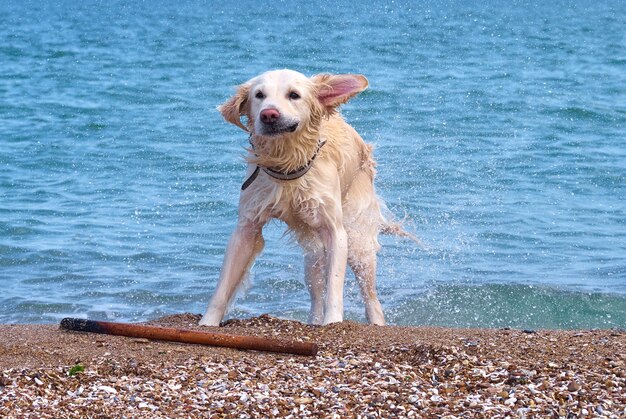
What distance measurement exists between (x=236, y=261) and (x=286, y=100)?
1.14m

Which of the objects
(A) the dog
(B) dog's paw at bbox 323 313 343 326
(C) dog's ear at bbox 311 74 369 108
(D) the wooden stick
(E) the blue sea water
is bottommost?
(E) the blue sea water

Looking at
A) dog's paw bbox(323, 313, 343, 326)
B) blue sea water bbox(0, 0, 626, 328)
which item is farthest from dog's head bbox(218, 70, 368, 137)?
blue sea water bbox(0, 0, 626, 328)

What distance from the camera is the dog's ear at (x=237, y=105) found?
6605 millimetres

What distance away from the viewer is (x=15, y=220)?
11430mm

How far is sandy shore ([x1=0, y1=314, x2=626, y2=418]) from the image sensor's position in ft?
15.3

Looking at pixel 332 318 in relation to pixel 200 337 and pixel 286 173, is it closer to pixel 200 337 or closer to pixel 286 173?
pixel 286 173

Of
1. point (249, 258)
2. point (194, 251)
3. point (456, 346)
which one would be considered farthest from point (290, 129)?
point (194, 251)

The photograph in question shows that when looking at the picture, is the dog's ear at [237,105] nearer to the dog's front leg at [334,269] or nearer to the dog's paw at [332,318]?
the dog's front leg at [334,269]

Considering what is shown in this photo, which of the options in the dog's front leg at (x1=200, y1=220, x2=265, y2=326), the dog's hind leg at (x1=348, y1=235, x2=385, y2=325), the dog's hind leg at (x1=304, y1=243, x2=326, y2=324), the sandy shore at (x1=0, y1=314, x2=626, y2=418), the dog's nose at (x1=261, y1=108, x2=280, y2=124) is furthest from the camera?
the dog's hind leg at (x1=348, y1=235, x2=385, y2=325)

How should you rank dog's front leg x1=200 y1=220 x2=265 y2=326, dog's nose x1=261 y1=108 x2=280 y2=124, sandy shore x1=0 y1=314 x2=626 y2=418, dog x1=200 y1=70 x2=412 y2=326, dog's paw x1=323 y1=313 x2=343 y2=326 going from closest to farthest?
sandy shore x1=0 y1=314 x2=626 y2=418, dog's nose x1=261 y1=108 x2=280 y2=124, dog x1=200 y1=70 x2=412 y2=326, dog's paw x1=323 y1=313 x2=343 y2=326, dog's front leg x1=200 y1=220 x2=265 y2=326

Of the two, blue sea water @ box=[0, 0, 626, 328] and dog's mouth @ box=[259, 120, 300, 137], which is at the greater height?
dog's mouth @ box=[259, 120, 300, 137]

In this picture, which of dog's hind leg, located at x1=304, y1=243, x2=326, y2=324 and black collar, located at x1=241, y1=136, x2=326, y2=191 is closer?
black collar, located at x1=241, y1=136, x2=326, y2=191

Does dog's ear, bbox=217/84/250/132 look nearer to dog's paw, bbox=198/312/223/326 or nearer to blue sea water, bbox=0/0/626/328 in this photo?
dog's paw, bbox=198/312/223/326

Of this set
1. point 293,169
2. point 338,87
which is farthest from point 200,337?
point 338,87
